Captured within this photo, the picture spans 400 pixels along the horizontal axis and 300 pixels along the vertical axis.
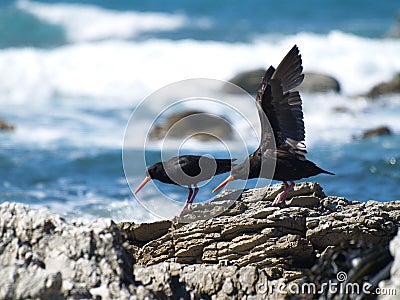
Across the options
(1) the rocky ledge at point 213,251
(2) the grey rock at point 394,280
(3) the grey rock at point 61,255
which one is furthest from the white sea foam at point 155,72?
(2) the grey rock at point 394,280

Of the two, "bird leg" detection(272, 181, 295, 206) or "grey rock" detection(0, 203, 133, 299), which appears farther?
"bird leg" detection(272, 181, 295, 206)

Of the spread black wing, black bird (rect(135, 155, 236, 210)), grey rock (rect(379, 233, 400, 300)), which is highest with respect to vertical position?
the spread black wing

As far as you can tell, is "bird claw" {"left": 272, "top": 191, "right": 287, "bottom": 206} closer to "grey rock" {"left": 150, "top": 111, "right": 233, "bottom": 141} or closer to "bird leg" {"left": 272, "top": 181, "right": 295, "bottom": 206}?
"bird leg" {"left": 272, "top": 181, "right": 295, "bottom": 206}

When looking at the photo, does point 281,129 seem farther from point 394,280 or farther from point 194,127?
point 194,127

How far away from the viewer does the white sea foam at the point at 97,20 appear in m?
33.9

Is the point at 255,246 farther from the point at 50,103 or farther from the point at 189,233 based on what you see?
the point at 50,103

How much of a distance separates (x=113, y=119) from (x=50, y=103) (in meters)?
3.41

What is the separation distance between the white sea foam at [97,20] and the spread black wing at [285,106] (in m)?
26.0

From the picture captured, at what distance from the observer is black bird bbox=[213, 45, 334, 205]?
7234 millimetres

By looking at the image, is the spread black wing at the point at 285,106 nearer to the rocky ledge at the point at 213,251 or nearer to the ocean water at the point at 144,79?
the rocky ledge at the point at 213,251

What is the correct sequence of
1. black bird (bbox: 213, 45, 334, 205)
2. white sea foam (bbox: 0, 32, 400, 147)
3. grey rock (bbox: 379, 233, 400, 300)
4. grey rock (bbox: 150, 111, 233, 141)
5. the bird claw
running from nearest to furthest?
1. grey rock (bbox: 379, 233, 400, 300)
2. the bird claw
3. black bird (bbox: 213, 45, 334, 205)
4. grey rock (bbox: 150, 111, 233, 141)
5. white sea foam (bbox: 0, 32, 400, 147)

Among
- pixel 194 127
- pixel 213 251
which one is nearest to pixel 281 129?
pixel 213 251

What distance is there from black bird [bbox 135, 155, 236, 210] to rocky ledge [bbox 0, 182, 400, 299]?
45 cm

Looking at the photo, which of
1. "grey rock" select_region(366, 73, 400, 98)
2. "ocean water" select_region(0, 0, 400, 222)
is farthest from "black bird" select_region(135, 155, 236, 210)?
"grey rock" select_region(366, 73, 400, 98)
